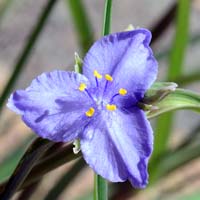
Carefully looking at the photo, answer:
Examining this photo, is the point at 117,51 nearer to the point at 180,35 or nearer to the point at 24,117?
the point at 24,117

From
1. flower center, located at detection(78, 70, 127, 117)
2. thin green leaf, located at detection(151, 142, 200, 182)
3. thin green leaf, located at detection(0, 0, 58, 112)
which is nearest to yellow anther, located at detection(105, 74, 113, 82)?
flower center, located at detection(78, 70, 127, 117)

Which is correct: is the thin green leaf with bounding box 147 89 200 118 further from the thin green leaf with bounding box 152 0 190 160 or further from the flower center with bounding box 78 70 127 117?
the thin green leaf with bounding box 152 0 190 160

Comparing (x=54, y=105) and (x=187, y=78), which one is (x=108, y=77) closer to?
(x=54, y=105)

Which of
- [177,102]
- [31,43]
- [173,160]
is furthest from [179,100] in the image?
[173,160]

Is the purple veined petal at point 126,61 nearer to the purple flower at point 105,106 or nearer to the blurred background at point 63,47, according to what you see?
the purple flower at point 105,106

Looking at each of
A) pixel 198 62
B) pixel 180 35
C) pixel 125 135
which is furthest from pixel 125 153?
pixel 198 62


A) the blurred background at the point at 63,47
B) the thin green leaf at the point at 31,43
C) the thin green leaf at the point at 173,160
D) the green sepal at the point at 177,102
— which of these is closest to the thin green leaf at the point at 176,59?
the thin green leaf at the point at 173,160
